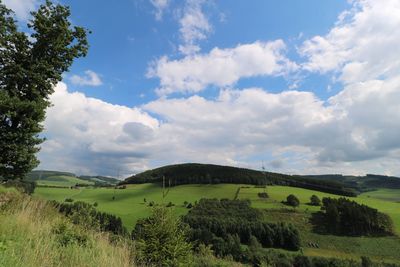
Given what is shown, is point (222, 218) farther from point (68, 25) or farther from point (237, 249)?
point (68, 25)

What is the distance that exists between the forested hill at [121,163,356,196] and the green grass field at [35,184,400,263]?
7.74 m

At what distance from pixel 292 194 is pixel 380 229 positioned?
3183 centimetres

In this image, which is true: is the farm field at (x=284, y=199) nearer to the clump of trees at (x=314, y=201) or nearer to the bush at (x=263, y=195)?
the bush at (x=263, y=195)

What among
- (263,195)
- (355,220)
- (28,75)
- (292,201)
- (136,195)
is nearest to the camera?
(28,75)

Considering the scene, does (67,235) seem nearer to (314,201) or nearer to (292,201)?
(292,201)

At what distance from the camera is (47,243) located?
6656 millimetres

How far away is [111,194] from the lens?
136375mm

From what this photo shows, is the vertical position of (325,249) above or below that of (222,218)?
below

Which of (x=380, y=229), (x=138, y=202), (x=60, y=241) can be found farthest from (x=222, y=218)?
(x=60, y=241)

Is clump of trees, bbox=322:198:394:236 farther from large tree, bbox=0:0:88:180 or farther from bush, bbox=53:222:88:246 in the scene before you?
bush, bbox=53:222:88:246

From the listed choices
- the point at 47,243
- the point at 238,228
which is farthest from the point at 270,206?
the point at 47,243

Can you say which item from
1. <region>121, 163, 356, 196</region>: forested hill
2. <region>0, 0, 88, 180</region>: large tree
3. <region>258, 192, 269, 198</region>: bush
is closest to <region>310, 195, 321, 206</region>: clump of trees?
<region>258, 192, 269, 198</region>: bush

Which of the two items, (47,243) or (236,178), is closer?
(47,243)

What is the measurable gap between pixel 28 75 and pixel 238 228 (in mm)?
86925
